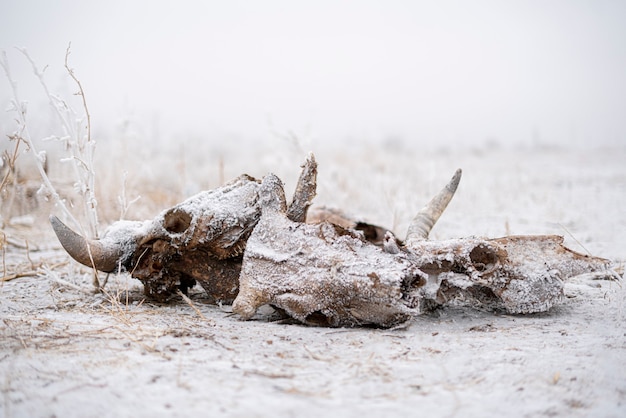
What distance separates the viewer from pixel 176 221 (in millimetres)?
2947

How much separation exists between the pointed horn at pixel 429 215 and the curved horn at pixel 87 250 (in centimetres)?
177

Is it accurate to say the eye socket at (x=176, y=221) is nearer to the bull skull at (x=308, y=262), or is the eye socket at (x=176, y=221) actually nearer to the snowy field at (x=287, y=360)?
the bull skull at (x=308, y=262)

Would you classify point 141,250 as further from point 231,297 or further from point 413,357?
point 413,357

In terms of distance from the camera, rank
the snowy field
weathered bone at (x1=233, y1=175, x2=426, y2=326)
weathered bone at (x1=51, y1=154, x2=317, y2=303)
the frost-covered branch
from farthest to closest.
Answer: the frost-covered branch, weathered bone at (x1=51, y1=154, x2=317, y2=303), weathered bone at (x1=233, y1=175, x2=426, y2=326), the snowy field

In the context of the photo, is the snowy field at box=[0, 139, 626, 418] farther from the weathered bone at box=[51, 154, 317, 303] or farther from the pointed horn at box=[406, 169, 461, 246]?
the pointed horn at box=[406, 169, 461, 246]

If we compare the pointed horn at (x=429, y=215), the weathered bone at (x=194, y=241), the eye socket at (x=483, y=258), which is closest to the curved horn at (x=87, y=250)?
the weathered bone at (x=194, y=241)

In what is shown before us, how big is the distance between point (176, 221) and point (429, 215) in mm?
1616

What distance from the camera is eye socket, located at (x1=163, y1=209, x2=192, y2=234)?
2888mm

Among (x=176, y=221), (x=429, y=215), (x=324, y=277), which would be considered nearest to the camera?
(x=324, y=277)

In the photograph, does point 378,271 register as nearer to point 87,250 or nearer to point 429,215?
point 429,215

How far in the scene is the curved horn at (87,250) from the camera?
108 inches

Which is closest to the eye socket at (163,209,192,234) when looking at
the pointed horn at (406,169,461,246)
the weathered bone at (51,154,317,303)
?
the weathered bone at (51,154,317,303)

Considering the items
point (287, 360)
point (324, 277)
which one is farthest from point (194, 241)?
point (287, 360)

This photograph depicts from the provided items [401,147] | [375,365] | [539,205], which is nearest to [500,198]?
[539,205]
